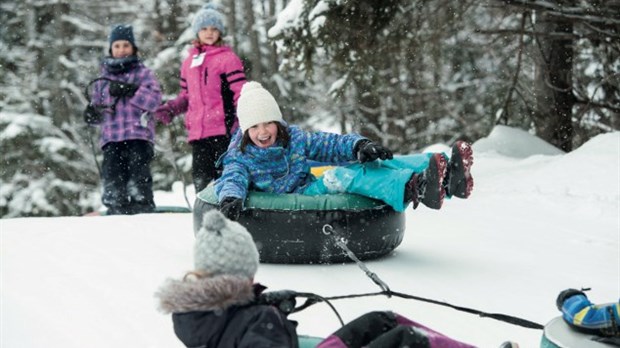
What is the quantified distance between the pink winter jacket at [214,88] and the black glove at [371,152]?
6.63ft

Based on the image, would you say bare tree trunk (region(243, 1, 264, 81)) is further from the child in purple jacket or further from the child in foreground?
the child in foreground

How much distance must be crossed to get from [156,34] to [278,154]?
47.9 feet

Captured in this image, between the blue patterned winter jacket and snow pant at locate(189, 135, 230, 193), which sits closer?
the blue patterned winter jacket

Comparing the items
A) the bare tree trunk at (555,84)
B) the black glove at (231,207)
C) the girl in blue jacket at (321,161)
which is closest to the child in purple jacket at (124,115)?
the girl in blue jacket at (321,161)

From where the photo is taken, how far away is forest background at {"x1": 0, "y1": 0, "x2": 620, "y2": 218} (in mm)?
10558

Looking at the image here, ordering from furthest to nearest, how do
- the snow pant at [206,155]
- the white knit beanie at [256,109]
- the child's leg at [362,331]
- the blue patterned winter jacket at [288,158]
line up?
1. the snow pant at [206,155]
2. the blue patterned winter jacket at [288,158]
3. the white knit beanie at [256,109]
4. the child's leg at [362,331]

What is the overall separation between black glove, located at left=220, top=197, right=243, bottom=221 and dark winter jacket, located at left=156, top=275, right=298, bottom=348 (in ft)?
6.56

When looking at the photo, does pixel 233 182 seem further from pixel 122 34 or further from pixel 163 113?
pixel 122 34

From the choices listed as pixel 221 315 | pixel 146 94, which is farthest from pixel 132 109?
pixel 221 315

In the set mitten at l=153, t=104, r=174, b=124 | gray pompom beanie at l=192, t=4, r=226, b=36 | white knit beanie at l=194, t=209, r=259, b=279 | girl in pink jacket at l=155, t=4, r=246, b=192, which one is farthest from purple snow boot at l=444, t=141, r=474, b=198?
mitten at l=153, t=104, r=174, b=124

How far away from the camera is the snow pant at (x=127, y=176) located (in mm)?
6727

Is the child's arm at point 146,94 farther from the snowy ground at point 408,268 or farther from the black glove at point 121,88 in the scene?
the snowy ground at point 408,268

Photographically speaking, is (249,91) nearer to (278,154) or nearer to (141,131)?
(278,154)

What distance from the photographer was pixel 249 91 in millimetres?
4652
